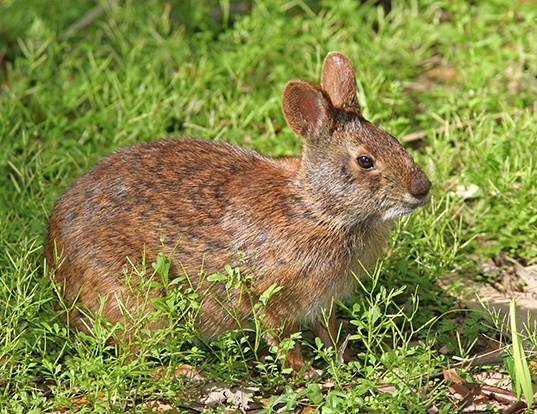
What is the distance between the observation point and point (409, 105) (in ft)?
23.6

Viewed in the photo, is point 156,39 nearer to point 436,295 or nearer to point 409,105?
point 409,105

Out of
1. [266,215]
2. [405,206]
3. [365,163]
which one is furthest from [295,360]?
[365,163]

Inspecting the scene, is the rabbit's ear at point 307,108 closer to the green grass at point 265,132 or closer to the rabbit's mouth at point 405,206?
the rabbit's mouth at point 405,206

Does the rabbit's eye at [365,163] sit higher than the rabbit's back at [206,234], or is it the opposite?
the rabbit's eye at [365,163]

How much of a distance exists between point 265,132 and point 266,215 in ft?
6.77

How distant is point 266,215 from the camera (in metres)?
4.84

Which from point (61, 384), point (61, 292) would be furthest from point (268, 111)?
point (61, 384)

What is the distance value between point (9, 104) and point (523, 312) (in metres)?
4.08

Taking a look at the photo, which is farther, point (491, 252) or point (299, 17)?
point (299, 17)

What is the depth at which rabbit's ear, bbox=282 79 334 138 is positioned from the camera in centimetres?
465

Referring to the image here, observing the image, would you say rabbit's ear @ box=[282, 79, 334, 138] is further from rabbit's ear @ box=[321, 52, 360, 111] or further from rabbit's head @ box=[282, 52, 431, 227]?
rabbit's ear @ box=[321, 52, 360, 111]

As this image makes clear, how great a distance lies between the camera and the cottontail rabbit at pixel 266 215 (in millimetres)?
4664

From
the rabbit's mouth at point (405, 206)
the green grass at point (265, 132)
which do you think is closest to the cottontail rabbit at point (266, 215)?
the rabbit's mouth at point (405, 206)

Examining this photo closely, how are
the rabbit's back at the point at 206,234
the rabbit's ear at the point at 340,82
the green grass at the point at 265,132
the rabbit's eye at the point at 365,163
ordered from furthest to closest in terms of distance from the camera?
the rabbit's ear at the point at 340,82
the rabbit's back at the point at 206,234
the rabbit's eye at the point at 365,163
the green grass at the point at 265,132
